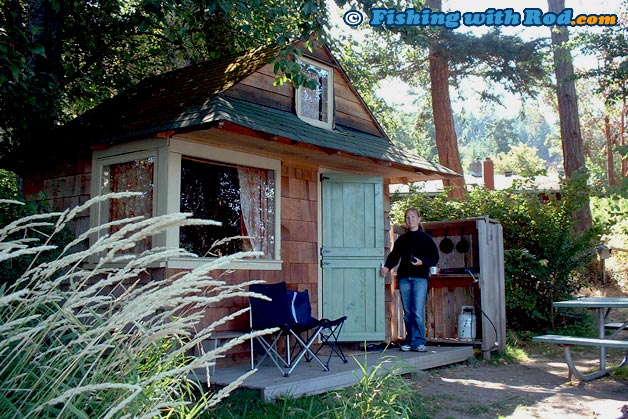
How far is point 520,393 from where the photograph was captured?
19.8 feet

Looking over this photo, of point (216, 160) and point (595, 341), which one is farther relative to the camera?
point (216, 160)

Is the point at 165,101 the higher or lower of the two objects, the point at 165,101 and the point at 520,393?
the higher

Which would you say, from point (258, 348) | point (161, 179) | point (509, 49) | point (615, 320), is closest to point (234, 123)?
point (161, 179)

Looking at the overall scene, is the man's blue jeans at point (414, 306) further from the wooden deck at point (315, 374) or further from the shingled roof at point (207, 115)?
the shingled roof at point (207, 115)

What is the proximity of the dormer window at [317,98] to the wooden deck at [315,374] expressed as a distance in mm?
2933

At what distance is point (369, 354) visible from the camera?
738 centimetres

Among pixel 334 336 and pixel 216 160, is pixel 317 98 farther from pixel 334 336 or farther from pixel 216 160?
pixel 334 336

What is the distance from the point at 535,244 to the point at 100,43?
24.9 feet

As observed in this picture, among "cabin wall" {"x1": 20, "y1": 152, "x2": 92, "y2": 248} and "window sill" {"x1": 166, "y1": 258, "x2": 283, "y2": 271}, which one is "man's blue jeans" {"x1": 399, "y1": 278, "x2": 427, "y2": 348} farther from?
"cabin wall" {"x1": 20, "y1": 152, "x2": 92, "y2": 248}

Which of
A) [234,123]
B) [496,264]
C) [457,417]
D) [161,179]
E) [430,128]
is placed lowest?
[457,417]

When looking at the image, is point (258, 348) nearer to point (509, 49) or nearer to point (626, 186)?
point (626, 186)

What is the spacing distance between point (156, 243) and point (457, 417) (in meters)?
3.22

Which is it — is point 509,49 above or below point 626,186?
above

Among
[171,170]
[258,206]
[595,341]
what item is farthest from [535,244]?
[171,170]
